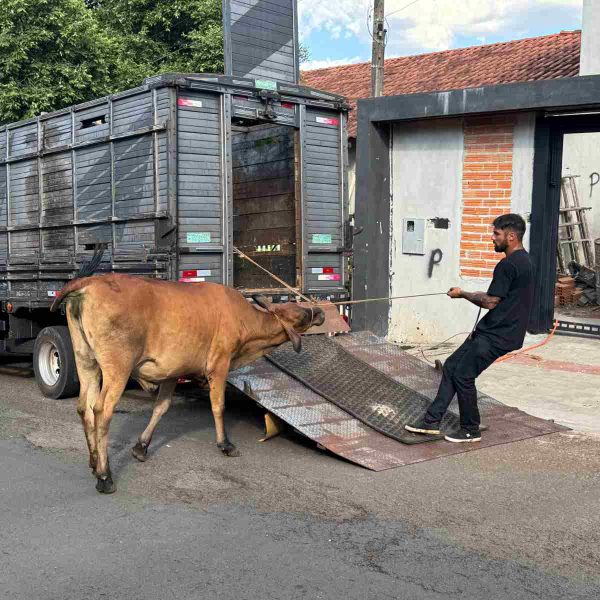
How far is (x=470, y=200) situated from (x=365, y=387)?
5.51m

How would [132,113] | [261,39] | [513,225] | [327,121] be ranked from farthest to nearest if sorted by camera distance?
[261,39] < [327,121] < [132,113] < [513,225]

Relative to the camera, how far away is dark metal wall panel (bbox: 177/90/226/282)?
8312mm

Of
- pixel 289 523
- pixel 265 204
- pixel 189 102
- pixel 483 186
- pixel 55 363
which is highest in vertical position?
pixel 189 102

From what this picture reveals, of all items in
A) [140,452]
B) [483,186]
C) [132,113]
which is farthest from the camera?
[483,186]

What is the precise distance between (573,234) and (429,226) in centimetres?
549

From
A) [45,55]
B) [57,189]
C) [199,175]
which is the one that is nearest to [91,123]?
[57,189]

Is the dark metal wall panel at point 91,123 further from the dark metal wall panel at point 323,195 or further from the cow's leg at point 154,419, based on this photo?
the cow's leg at point 154,419

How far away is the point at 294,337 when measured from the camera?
6.98 m

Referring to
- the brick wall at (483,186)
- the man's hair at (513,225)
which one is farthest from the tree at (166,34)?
the man's hair at (513,225)

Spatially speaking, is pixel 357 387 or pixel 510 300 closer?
pixel 510 300

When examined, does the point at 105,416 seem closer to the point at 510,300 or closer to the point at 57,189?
the point at 510,300

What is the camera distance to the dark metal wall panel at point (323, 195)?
9555 mm

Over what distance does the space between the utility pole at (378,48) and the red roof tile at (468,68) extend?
4.58ft

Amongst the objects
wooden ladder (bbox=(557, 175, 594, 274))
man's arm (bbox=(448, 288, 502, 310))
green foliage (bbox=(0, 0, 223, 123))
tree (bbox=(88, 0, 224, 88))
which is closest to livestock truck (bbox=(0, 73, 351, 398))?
man's arm (bbox=(448, 288, 502, 310))
